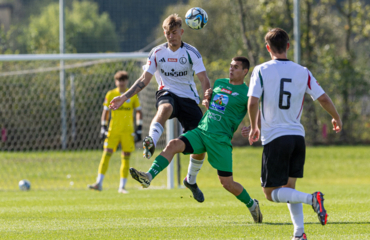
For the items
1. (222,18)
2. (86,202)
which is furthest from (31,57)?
(222,18)

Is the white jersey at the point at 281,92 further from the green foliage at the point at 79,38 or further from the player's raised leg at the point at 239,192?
the green foliage at the point at 79,38

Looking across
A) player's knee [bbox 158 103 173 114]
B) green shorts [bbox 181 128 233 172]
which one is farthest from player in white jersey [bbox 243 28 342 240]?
player's knee [bbox 158 103 173 114]

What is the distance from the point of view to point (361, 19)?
20531 mm

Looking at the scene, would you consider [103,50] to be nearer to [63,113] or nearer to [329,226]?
[63,113]

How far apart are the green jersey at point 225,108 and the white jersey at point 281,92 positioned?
3.57 ft

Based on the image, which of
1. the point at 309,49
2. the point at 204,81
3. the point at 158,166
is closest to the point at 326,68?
the point at 309,49

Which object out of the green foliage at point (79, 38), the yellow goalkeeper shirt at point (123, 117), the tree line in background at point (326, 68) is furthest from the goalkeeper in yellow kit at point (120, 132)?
the green foliage at point (79, 38)

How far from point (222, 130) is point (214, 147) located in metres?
0.23

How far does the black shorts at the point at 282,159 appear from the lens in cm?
451

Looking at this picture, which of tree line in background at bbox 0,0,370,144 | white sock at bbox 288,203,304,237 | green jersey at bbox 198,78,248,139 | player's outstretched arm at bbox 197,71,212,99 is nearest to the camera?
white sock at bbox 288,203,304,237

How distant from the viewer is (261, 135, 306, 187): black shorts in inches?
178

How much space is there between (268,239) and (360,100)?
48.4ft

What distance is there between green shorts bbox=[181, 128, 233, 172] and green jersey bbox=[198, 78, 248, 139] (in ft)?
0.24

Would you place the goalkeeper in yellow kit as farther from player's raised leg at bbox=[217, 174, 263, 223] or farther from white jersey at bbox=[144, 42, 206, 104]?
player's raised leg at bbox=[217, 174, 263, 223]
